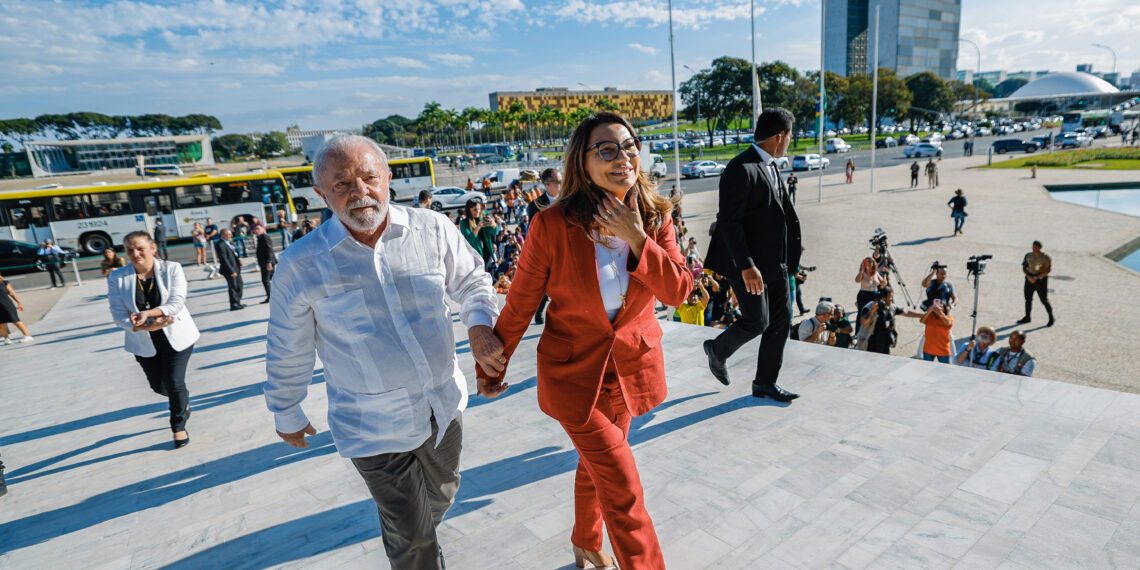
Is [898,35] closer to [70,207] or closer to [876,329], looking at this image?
[876,329]

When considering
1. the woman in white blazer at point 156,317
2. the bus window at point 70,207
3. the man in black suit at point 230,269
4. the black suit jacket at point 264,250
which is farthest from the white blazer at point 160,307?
the bus window at point 70,207

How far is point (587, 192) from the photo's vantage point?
2109 millimetres

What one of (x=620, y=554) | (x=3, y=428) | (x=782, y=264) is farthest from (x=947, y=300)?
(x=3, y=428)

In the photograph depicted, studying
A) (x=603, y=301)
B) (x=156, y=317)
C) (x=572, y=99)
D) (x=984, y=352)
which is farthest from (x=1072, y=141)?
(x=572, y=99)

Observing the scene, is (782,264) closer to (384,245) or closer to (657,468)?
(657,468)

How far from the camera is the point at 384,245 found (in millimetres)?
2129

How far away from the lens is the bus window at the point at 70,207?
20453 mm

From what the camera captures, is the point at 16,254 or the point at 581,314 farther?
the point at 16,254

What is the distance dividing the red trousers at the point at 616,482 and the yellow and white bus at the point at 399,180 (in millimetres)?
30476

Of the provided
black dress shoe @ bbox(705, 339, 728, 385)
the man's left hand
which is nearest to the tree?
black dress shoe @ bbox(705, 339, 728, 385)

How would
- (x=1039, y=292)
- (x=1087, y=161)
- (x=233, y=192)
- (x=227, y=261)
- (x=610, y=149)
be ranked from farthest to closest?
(x=1087, y=161), (x=233, y=192), (x=227, y=261), (x=1039, y=292), (x=610, y=149)

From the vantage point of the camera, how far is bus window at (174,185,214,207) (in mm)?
21750

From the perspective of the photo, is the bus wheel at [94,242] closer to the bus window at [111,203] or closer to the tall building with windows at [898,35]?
the bus window at [111,203]

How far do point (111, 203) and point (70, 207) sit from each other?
129cm
